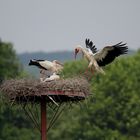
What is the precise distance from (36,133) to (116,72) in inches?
238

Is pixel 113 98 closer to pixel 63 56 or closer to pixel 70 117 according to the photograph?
pixel 70 117

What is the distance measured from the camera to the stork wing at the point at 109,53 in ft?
101

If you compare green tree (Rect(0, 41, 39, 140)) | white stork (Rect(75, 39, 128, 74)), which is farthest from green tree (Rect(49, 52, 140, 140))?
white stork (Rect(75, 39, 128, 74))

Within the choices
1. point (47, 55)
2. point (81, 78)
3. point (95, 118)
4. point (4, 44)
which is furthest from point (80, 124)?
point (47, 55)

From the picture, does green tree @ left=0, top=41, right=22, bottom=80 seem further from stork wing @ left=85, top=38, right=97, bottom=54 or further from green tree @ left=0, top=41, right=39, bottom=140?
stork wing @ left=85, top=38, right=97, bottom=54

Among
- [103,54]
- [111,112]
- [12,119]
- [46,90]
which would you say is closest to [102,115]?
[111,112]

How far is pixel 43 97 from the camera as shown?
29.1 m

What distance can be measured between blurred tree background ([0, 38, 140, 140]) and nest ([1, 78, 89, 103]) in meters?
41.3

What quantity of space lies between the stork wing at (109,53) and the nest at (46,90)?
209cm

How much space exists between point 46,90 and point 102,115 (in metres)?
44.8

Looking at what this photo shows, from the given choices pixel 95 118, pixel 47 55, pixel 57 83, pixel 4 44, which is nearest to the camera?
pixel 57 83

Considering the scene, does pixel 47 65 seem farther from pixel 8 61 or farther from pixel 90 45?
pixel 8 61

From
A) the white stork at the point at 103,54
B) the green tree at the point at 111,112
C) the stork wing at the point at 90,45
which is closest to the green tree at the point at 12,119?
the green tree at the point at 111,112

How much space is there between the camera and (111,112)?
7238cm
